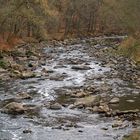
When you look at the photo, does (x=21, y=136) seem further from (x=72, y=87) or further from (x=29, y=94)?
(x=72, y=87)

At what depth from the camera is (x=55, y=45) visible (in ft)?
Answer: 205

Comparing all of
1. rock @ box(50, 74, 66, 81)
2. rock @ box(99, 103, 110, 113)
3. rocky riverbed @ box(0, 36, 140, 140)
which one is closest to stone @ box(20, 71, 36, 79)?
rocky riverbed @ box(0, 36, 140, 140)

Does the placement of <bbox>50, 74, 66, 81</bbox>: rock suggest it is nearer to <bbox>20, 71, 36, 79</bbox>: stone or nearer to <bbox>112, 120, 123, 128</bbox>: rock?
<bbox>20, 71, 36, 79</bbox>: stone

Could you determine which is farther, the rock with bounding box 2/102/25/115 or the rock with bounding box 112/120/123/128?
the rock with bounding box 2/102/25/115

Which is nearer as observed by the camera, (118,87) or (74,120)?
(74,120)

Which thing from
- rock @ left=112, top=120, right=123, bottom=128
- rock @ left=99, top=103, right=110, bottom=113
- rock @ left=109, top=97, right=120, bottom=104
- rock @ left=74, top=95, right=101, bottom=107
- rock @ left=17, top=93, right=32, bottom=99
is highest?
rock @ left=112, top=120, right=123, bottom=128

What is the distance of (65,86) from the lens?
31219mm

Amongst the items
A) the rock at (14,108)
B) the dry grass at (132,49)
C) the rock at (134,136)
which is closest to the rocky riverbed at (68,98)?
the rock at (14,108)

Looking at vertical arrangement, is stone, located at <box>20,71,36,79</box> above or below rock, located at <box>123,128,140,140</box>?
below

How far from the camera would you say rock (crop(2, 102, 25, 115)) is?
2350 cm

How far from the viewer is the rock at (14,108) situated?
925 inches

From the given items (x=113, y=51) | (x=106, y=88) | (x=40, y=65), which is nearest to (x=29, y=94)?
(x=106, y=88)

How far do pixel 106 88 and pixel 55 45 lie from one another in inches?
1300

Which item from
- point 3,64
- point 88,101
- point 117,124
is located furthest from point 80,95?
point 3,64
